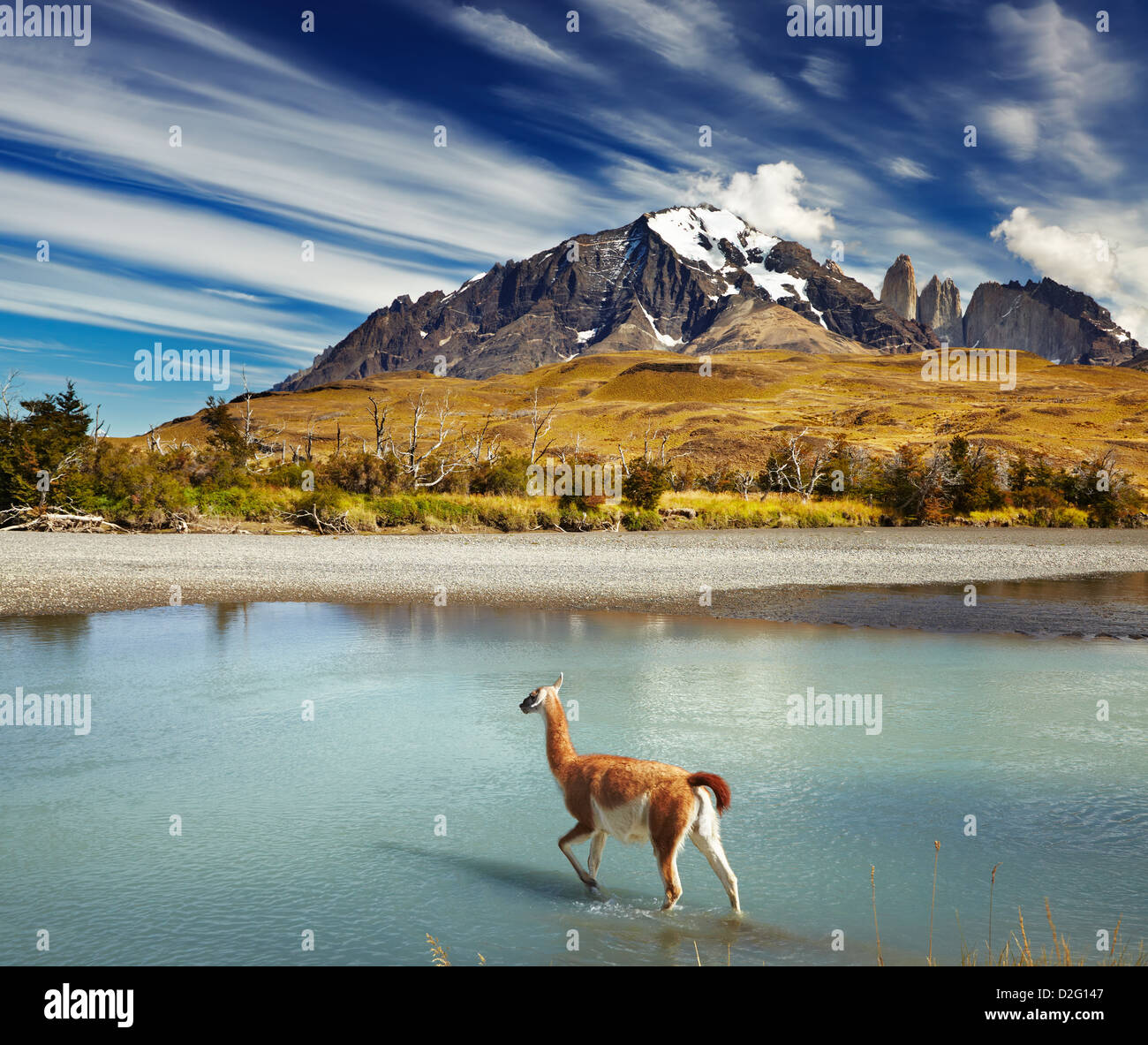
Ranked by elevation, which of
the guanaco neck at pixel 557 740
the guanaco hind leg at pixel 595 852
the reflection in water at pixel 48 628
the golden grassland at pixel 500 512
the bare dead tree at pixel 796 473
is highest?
the bare dead tree at pixel 796 473

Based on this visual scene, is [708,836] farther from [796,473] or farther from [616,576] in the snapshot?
[796,473]

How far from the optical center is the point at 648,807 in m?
4.57

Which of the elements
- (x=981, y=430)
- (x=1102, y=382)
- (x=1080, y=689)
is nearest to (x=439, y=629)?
(x=1080, y=689)

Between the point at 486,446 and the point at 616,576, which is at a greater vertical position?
the point at 486,446

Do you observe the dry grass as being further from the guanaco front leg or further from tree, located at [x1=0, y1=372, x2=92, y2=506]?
the guanaco front leg

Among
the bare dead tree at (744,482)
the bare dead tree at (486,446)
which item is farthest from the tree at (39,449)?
the bare dead tree at (744,482)

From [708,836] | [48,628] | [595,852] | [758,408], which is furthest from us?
[758,408]

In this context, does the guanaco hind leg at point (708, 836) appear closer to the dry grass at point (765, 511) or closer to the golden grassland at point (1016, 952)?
the golden grassland at point (1016, 952)

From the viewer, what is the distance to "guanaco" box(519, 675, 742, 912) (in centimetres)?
447

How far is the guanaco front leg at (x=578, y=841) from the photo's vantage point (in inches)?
198

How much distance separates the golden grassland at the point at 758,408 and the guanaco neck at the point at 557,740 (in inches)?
2130

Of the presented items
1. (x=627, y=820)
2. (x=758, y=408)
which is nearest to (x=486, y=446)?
(x=758, y=408)

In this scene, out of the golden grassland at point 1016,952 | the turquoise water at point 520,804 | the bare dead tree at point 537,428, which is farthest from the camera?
the bare dead tree at point 537,428

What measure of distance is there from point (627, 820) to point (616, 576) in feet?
52.8
